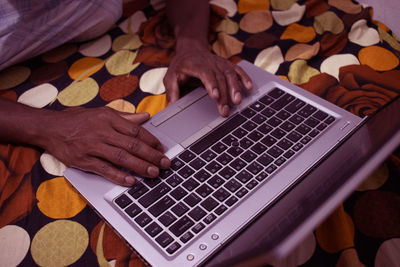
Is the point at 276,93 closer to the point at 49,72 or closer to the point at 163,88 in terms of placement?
the point at 163,88

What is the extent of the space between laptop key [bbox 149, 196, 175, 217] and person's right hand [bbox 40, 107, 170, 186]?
0.05 m

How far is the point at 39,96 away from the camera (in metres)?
0.80

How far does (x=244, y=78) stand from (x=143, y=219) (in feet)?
1.19

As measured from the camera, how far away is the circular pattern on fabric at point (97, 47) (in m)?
0.91

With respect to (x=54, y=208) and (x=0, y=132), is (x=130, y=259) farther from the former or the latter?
(x=0, y=132)

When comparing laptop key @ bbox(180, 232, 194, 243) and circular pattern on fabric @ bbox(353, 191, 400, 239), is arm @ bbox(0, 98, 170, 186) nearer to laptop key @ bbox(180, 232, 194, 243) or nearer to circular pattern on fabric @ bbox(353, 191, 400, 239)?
laptop key @ bbox(180, 232, 194, 243)

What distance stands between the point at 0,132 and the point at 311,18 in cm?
84

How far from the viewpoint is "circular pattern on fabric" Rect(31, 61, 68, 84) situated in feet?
2.76

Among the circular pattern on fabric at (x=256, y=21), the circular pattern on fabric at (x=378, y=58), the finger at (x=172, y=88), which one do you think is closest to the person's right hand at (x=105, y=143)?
the finger at (x=172, y=88)

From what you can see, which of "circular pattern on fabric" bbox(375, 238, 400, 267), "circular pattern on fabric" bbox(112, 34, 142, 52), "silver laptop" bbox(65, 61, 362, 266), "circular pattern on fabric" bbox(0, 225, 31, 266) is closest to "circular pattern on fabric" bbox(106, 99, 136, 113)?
"silver laptop" bbox(65, 61, 362, 266)

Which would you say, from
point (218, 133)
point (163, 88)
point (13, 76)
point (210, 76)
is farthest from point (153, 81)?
point (13, 76)

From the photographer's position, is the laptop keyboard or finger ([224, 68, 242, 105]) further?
finger ([224, 68, 242, 105])

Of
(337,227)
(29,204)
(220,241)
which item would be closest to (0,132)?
(29,204)

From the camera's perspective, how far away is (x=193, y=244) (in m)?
0.47
